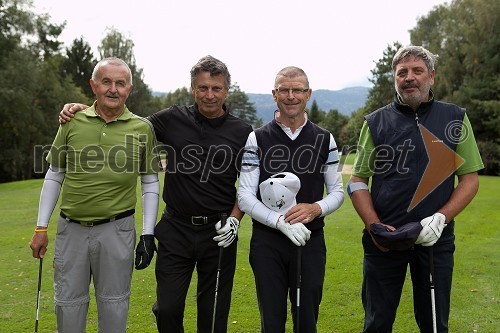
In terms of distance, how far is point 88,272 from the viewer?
3658mm

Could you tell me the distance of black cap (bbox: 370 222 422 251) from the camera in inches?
133

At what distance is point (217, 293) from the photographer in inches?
155

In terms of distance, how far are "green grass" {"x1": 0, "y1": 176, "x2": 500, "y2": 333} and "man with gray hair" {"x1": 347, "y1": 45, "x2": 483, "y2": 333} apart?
153 centimetres

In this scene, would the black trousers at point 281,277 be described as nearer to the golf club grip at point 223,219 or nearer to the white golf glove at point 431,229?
the golf club grip at point 223,219

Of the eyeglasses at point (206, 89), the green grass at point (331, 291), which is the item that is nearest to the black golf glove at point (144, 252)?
the eyeglasses at point (206, 89)

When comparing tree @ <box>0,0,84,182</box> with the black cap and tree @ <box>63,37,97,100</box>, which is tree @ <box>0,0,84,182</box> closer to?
tree @ <box>63,37,97,100</box>

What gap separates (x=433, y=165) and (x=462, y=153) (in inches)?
10.2

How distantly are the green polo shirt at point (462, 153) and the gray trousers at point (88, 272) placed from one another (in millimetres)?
2072

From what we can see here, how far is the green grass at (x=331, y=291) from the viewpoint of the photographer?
513 centimetres

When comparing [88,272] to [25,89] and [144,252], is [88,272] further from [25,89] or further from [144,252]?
[25,89]

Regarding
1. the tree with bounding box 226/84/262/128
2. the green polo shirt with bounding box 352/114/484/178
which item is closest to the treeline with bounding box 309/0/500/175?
the green polo shirt with bounding box 352/114/484/178

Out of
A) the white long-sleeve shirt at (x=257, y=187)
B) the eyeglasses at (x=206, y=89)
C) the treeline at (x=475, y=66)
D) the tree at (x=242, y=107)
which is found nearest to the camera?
the white long-sleeve shirt at (x=257, y=187)

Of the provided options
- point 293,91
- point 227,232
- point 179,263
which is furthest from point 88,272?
point 293,91

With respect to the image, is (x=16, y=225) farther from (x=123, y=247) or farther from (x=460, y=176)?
(x=460, y=176)
